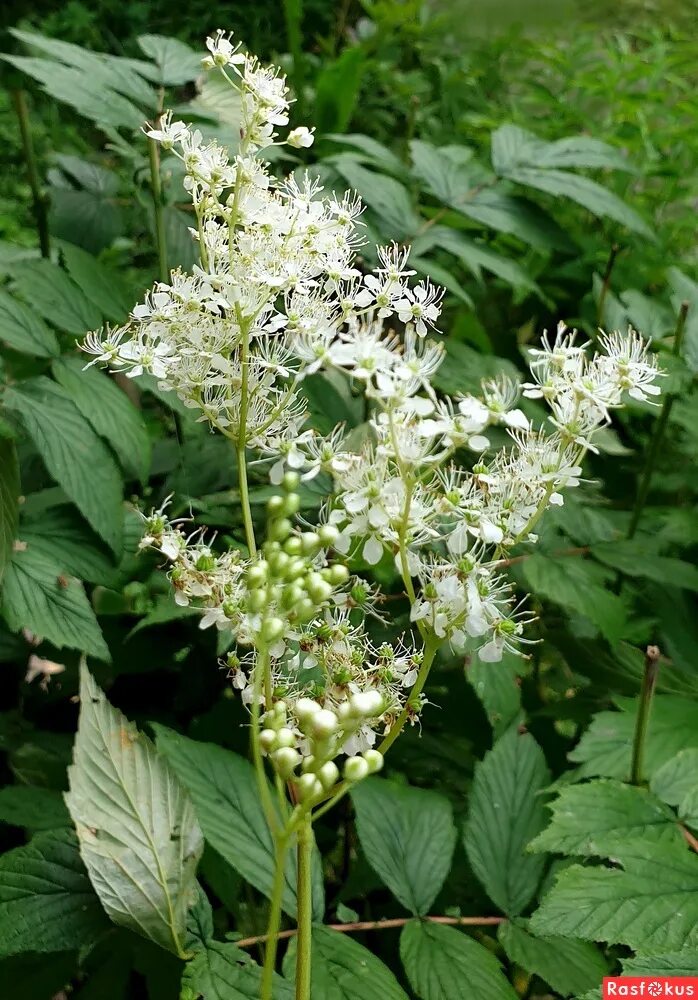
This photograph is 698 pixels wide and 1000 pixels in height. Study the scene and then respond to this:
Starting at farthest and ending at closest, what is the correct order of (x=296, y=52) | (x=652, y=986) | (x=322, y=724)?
(x=296, y=52), (x=652, y=986), (x=322, y=724)

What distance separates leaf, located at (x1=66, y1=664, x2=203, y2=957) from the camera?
0.58 metres

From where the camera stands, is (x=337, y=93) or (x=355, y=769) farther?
(x=337, y=93)

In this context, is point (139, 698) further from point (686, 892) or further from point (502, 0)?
point (502, 0)

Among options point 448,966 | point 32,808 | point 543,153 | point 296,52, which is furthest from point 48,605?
point 296,52

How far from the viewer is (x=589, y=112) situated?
167 cm

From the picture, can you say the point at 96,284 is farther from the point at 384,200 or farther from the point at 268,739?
the point at 268,739

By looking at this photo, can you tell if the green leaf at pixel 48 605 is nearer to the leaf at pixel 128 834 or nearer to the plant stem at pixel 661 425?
the leaf at pixel 128 834

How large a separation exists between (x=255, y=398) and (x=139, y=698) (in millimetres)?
618

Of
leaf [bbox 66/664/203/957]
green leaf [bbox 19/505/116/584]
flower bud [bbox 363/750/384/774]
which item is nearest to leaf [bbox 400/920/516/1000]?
leaf [bbox 66/664/203/957]

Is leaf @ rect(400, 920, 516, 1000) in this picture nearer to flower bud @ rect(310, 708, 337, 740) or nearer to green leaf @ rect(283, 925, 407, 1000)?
green leaf @ rect(283, 925, 407, 1000)

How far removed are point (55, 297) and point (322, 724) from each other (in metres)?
0.61

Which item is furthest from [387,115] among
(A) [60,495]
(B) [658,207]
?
(A) [60,495]

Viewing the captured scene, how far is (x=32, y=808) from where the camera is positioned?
759 millimetres

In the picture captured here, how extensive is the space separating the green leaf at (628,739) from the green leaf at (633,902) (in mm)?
138
